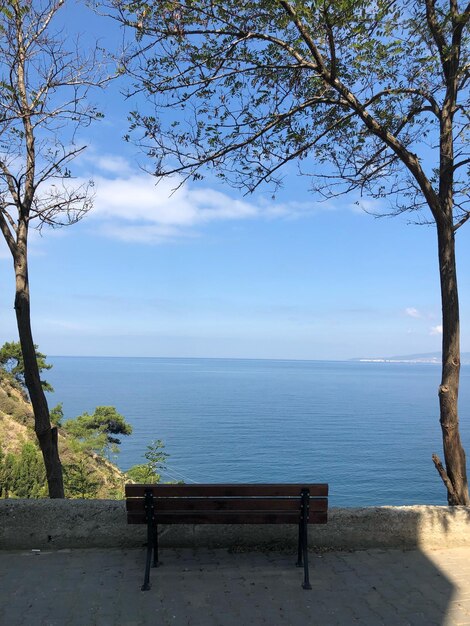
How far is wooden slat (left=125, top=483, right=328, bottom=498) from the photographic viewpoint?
14.2 ft

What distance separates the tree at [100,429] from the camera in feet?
131

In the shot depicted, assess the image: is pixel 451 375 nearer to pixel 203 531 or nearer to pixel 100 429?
pixel 203 531

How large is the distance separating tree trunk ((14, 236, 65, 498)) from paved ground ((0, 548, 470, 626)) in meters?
1.64

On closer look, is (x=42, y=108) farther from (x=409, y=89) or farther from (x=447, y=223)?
(x=447, y=223)

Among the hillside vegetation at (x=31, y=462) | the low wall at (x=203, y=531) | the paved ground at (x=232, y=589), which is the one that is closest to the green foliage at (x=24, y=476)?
the hillside vegetation at (x=31, y=462)

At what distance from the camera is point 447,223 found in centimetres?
584

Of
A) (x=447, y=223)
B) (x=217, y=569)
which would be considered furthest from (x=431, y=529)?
(x=447, y=223)

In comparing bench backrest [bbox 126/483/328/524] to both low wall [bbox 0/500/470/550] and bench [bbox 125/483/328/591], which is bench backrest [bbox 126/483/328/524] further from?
low wall [bbox 0/500/470/550]

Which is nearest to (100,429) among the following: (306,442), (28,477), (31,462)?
(31,462)

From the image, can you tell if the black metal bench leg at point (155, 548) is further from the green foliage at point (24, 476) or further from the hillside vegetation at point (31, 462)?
the green foliage at point (24, 476)

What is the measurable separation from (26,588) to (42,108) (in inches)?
216

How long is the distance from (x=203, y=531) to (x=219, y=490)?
690mm

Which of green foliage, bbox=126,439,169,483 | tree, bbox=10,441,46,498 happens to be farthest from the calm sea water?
tree, bbox=10,441,46,498

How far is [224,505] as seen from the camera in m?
4.29
